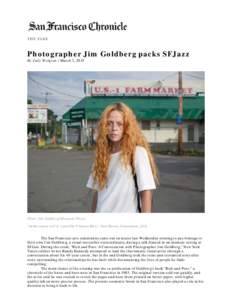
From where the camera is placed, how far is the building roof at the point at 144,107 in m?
3.27

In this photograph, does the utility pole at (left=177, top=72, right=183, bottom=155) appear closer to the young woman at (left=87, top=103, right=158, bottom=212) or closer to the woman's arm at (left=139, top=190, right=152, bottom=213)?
the young woman at (left=87, top=103, right=158, bottom=212)

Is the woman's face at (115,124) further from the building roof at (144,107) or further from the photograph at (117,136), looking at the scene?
the building roof at (144,107)

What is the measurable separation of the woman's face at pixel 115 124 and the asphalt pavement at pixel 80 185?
423mm

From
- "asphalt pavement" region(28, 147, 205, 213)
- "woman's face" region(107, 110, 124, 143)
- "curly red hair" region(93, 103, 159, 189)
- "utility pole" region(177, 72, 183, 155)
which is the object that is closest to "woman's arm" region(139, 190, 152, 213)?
"curly red hair" region(93, 103, 159, 189)

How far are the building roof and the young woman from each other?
0.28 m

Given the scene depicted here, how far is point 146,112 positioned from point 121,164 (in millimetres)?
1055

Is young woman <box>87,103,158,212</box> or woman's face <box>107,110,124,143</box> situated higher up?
woman's face <box>107,110,124,143</box>

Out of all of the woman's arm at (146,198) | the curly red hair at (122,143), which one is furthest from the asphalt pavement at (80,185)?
the woman's arm at (146,198)

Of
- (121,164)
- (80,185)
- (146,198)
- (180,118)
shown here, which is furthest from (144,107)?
(80,185)

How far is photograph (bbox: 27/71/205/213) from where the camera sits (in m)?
2.78
